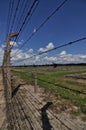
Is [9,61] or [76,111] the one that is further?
[9,61]

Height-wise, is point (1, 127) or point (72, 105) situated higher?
point (72, 105)

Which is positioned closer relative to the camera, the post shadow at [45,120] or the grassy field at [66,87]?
the grassy field at [66,87]

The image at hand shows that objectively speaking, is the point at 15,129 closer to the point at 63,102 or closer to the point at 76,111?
the point at 76,111

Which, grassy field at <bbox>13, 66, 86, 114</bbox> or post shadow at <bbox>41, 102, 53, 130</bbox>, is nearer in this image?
grassy field at <bbox>13, 66, 86, 114</bbox>

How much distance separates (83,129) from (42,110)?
3624mm

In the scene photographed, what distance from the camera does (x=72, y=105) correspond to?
43.0 ft

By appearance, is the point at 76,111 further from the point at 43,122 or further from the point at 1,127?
the point at 1,127

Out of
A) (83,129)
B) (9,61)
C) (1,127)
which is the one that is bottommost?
(1,127)

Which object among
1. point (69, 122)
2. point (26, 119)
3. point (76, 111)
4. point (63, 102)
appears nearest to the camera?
point (69, 122)

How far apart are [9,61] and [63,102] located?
801 cm

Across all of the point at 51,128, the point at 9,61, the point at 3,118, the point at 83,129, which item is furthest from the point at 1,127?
the point at 9,61

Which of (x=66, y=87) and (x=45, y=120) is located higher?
(x=66, y=87)

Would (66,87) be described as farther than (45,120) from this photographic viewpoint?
No

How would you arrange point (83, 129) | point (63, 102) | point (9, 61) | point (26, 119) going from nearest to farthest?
point (83, 129)
point (26, 119)
point (63, 102)
point (9, 61)
